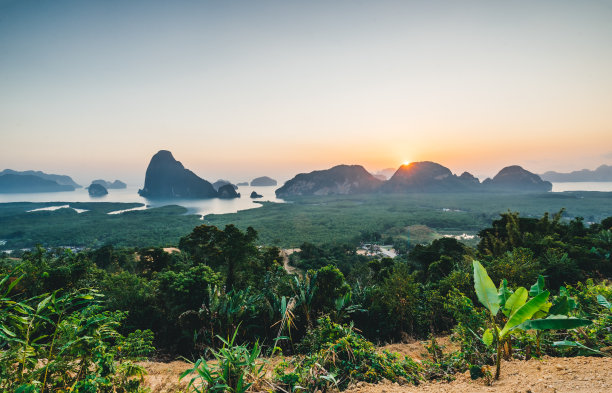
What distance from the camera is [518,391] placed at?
89.2 inches

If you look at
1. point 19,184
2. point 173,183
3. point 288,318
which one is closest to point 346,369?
point 288,318

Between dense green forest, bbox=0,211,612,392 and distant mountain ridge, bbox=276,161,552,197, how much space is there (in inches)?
5920

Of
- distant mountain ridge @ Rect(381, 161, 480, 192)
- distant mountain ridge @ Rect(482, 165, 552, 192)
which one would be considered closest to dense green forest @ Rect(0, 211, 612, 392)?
distant mountain ridge @ Rect(381, 161, 480, 192)

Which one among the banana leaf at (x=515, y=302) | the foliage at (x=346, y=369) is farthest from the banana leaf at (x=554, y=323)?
the foliage at (x=346, y=369)

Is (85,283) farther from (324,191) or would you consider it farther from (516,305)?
(324,191)

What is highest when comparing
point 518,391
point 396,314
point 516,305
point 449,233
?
point 516,305

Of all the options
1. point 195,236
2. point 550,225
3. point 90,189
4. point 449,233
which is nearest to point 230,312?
point 195,236

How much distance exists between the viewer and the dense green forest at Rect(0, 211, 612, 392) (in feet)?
8.00

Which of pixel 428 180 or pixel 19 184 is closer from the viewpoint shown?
pixel 428 180

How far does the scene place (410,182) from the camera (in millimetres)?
159875

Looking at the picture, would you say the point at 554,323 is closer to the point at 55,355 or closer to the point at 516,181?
the point at 55,355

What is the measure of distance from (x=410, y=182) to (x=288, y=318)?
17050 cm

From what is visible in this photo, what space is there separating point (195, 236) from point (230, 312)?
29.1 ft

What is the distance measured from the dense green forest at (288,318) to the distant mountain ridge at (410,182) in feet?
493
